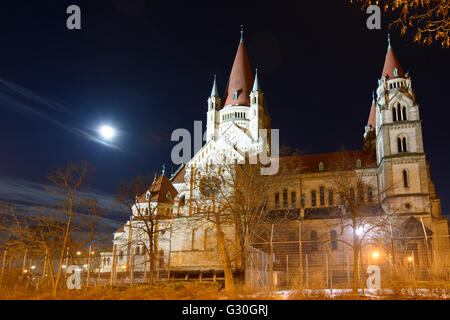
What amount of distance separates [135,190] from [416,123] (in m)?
37.9

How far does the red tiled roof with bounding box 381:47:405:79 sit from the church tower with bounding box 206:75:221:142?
26.6 metres

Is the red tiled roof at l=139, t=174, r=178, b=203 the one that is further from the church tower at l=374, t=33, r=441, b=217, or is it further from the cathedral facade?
the church tower at l=374, t=33, r=441, b=217

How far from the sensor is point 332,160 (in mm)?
61156

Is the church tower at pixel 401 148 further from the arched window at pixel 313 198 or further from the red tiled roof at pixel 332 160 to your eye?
the arched window at pixel 313 198

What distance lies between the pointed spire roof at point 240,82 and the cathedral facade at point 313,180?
0.33 metres

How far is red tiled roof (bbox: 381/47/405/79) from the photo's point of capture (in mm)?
57750

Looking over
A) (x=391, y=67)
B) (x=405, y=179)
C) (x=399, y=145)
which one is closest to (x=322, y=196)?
(x=405, y=179)

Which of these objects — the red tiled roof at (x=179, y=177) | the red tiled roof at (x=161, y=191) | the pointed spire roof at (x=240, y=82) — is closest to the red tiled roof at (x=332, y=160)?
the pointed spire roof at (x=240, y=82)

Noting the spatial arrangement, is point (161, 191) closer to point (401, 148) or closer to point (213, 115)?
point (213, 115)

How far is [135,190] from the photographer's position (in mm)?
36156

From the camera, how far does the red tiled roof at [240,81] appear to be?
224ft

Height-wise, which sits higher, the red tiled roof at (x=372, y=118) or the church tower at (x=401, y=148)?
the red tiled roof at (x=372, y=118)

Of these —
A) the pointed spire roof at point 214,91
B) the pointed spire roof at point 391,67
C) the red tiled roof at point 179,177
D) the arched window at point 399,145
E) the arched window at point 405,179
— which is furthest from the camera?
the pointed spire roof at point 214,91
